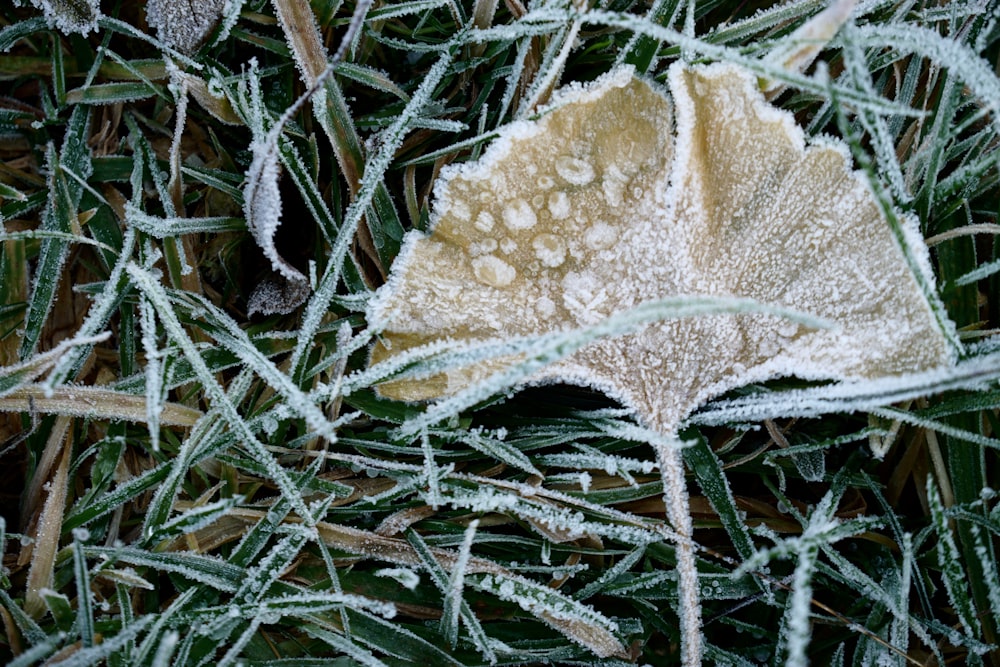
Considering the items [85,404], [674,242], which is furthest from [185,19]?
[674,242]

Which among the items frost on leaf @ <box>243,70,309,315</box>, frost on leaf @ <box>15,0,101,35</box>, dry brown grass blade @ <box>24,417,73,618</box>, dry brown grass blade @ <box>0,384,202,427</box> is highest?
frost on leaf @ <box>15,0,101,35</box>

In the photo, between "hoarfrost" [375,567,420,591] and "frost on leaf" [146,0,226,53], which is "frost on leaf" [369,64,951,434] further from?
"frost on leaf" [146,0,226,53]

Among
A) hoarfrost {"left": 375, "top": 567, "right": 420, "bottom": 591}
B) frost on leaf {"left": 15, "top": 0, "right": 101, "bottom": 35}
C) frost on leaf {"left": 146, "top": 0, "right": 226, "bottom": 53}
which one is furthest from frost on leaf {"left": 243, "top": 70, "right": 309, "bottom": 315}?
hoarfrost {"left": 375, "top": 567, "right": 420, "bottom": 591}

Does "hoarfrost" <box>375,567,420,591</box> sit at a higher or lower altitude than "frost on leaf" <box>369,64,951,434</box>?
lower

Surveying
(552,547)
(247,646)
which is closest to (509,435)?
(552,547)

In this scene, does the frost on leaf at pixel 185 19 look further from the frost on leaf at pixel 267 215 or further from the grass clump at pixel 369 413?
the frost on leaf at pixel 267 215

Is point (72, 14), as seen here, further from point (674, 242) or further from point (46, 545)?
point (674, 242)

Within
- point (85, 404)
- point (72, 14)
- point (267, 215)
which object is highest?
point (72, 14)
